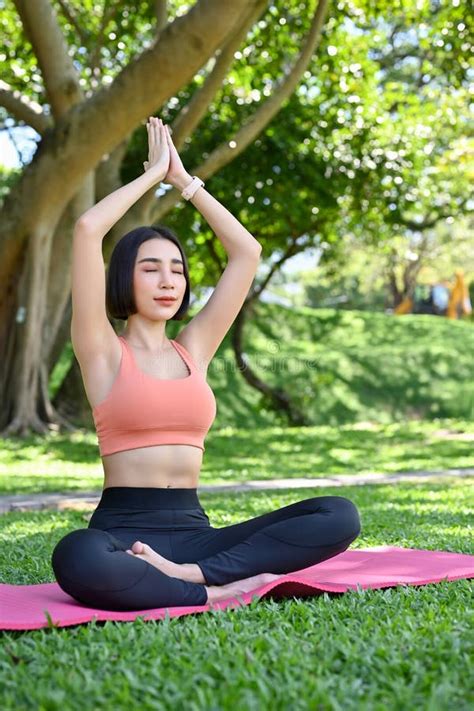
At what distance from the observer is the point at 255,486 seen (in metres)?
7.64

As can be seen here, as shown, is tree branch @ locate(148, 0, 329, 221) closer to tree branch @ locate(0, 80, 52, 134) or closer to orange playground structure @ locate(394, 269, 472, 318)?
tree branch @ locate(0, 80, 52, 134)

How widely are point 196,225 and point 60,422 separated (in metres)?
4.13

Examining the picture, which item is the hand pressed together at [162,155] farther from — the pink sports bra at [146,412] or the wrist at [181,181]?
the pink sports bra at [146,412]

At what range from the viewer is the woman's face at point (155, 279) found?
3.35 metres

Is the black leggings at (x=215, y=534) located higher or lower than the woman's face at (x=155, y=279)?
lower

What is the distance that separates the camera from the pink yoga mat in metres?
2.71

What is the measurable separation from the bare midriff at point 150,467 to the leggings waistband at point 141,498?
0.02 m

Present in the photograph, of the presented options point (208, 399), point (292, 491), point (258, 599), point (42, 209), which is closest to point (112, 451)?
point (208, 399)

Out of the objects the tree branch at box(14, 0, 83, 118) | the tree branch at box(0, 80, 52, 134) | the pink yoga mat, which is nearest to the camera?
the pink yoga mat

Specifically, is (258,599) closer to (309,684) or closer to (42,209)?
(309,684)

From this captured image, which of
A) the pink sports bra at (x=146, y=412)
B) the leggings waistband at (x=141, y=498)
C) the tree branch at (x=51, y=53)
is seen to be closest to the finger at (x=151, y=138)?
the pink sports bra at (x=146, y=412)

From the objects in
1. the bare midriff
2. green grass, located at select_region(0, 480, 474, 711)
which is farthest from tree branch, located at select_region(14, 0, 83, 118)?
green grass, located at select_region(0, 480, 474, 711)

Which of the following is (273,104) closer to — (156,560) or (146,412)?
(146,412)

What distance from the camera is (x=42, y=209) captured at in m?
9.84
